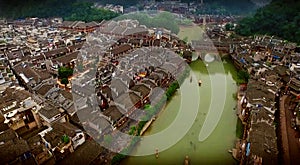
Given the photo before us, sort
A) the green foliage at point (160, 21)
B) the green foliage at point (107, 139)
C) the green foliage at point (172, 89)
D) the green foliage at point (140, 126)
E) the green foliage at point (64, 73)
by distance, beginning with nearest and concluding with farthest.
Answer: the green foliage at point (107, 139)
the green foliage at point (140, 126)
the green foliage at point (172, 89)
the green foliage at point (64, 73)
the green foliage at point (160, 21)

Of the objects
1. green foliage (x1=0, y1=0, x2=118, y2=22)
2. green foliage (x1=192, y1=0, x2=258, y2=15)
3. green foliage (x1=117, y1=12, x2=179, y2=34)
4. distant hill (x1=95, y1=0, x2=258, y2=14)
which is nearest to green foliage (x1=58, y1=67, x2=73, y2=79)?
green foliage (x1=117, y1=12, x2=179, y2=34)

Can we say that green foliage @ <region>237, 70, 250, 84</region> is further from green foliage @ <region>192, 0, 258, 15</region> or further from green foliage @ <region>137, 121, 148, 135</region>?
green foliage @ <region>192, 0, 258, 15</region>

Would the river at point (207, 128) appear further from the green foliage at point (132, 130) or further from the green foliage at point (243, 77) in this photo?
the green foliage at point (132, 130)

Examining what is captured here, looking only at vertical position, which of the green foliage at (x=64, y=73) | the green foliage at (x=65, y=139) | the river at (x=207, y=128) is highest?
the green foliage at (x=64, y=73)

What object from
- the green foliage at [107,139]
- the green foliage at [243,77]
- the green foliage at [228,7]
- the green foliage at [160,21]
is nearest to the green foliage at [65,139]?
the green foliage at [107,139]

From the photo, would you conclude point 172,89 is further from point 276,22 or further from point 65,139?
point 276,22

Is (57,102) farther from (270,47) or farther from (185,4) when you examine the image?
(185,4)

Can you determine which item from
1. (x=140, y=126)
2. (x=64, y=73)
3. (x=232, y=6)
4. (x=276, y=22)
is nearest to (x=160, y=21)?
(x=276, y=22)

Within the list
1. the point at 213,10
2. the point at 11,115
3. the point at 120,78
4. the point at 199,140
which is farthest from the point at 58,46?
the point at 213,10
